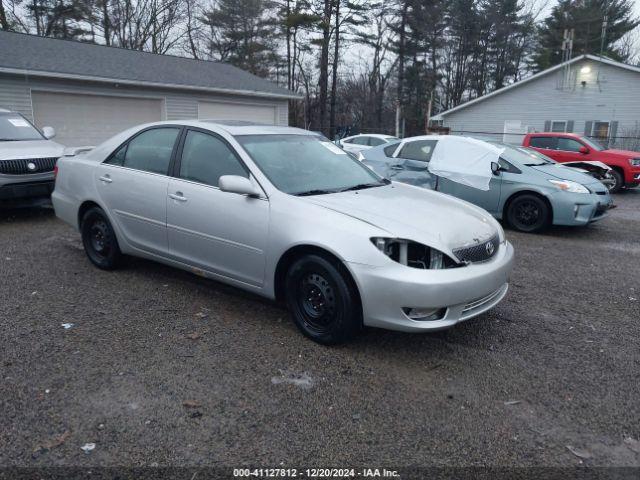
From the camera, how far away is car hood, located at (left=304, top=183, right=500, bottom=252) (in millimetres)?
→ 3357

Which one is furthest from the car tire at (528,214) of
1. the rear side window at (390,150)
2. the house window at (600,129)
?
the house window at (600,129)

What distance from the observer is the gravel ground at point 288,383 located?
2.57 meters

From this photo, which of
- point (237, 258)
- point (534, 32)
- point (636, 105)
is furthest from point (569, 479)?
point (534, 32)

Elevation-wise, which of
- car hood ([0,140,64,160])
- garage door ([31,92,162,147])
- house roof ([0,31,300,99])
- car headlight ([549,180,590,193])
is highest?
house roof ([0,31,300,99])

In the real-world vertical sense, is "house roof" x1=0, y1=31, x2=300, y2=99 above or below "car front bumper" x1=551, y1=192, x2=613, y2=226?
above

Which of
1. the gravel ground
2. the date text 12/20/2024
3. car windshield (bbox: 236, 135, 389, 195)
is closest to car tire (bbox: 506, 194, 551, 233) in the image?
the gravel ground

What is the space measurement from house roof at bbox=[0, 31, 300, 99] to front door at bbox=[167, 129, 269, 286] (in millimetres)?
11046

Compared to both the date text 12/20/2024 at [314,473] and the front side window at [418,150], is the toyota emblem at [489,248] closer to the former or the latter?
the date text 12/20/2024 at [314,473]

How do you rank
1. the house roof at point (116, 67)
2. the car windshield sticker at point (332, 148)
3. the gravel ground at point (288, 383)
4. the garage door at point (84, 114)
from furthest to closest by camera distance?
the garage door at point (84, 114) → the house roof at point (116, 67) → the car windshield sticker at point (332, 148) → the gravel ground at point (288, 383)

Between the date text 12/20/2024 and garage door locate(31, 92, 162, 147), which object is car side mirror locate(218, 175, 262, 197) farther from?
garage door locate(31, 92, 162, 147)

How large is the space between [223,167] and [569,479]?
3.15 meters

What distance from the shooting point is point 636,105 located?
74.8ft

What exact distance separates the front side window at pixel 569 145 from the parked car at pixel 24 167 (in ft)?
40.3

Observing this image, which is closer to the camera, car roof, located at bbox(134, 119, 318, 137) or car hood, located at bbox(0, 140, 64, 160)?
car roof, located at bbox(134, 119, 318, 137)
